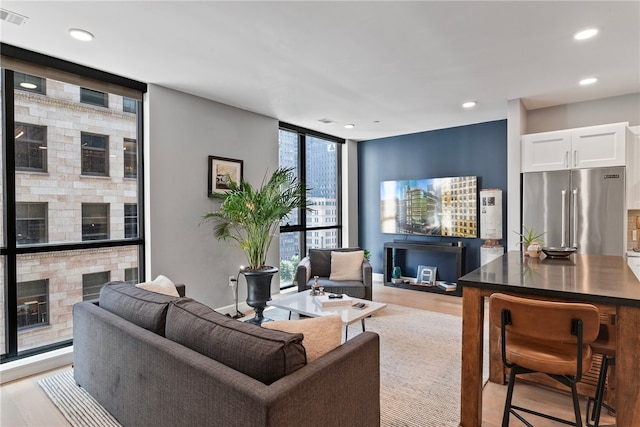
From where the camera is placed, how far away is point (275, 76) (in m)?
3.33

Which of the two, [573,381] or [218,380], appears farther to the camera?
[573,381]

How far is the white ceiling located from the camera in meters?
2.22

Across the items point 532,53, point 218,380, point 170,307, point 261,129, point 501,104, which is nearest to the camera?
point 218,380

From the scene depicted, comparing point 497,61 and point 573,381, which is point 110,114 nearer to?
point 497,61

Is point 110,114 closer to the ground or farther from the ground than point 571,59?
closer to the ground

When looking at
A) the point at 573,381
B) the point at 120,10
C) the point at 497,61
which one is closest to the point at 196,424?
the point at 573,381

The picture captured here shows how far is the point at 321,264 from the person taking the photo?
4629 millimetres

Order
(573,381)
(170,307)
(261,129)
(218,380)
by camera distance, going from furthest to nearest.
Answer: (261,129)
(170,307)
(573,381)
(218,380)

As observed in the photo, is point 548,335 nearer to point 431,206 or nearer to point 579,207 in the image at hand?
point 579,207

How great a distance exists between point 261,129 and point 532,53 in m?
3.17

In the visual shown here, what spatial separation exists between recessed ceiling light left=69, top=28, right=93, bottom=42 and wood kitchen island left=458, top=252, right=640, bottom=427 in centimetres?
306

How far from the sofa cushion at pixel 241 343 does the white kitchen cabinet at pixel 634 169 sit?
13.3 ft

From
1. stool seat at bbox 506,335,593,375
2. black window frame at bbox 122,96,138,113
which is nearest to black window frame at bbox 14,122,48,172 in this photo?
black window frame at bbox 122,96,138,113

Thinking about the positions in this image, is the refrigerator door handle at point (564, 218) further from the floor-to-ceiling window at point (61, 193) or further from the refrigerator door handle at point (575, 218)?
the floor-to-ceiling window at point (61, 193)
